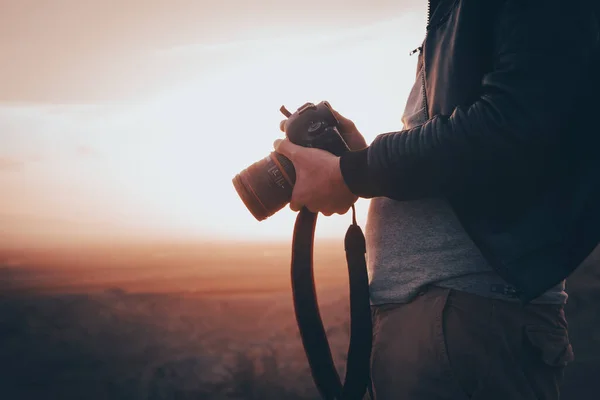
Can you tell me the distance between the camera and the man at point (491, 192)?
3.36ft

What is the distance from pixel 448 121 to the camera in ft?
3.62

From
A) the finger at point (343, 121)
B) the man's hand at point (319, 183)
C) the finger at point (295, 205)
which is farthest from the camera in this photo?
the finger at point (343, 121)

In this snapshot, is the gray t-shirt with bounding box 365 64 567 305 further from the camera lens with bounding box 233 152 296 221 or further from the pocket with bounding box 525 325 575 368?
the camera lens with bounding box 233 152 296 221

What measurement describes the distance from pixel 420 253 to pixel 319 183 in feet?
1.16

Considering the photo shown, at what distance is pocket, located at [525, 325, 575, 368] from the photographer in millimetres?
1143

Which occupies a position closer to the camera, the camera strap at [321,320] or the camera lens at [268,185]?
the camera strap at [321,320]

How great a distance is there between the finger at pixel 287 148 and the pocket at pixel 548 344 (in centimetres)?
82

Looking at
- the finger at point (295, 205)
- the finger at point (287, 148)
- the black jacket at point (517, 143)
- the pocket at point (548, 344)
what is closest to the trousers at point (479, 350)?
the pocket at point (548, 344)

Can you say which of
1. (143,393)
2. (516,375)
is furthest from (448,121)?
(143,393)

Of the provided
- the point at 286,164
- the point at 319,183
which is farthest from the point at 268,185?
the point at 319,183

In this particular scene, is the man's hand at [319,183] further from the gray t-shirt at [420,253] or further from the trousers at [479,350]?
the trousers at [479,350]

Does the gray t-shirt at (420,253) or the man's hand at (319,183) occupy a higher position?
the man's hand at (319,183)

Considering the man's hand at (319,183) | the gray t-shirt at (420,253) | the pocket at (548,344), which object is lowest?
the pocket at (548,344)

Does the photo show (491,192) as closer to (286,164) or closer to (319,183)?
(319,183)
